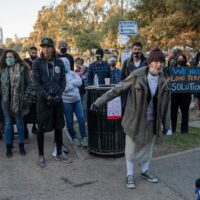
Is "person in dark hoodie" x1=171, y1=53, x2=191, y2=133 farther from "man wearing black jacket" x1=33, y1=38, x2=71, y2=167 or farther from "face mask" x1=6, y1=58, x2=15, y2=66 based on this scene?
"face mask" x1=6, y1=58, x2=15, y2=66

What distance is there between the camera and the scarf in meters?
6.01

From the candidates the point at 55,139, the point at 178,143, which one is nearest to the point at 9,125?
the point at 55,139

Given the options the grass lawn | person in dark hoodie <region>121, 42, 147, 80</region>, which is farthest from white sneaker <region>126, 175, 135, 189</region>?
person in dark hoodie <region>121, 42, 147, 80</region>

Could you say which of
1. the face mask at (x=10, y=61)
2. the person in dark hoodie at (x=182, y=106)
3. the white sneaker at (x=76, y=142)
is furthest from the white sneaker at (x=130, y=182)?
the person in dark hoodie at (x=182, y=106)

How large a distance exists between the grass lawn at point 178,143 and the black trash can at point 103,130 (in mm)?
724

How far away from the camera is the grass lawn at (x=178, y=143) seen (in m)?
6.39

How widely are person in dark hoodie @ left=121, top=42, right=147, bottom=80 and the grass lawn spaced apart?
57.6 inches

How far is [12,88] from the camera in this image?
237 inches

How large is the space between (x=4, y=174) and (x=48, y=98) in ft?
4.22

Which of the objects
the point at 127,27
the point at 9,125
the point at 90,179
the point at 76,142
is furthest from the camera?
the point at 127,27

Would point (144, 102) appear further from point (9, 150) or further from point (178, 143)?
point (9, 150)

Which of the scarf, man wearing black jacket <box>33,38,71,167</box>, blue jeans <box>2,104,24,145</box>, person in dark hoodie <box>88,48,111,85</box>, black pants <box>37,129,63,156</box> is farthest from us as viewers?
person in dark hoodie <box>88,48,111,85</box>

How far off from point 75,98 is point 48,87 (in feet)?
3.24

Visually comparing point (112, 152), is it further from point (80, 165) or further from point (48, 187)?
point (48, 187)
